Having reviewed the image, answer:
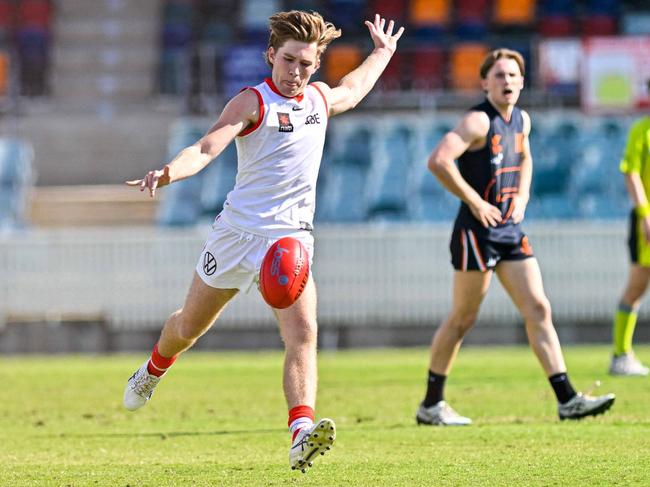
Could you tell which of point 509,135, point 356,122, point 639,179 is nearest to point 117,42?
point 356,122

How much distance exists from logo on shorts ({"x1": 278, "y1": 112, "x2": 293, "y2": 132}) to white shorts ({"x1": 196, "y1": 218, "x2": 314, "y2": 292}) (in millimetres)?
502

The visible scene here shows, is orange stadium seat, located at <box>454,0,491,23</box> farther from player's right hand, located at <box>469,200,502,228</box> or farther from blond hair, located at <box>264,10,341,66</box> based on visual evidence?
blond hair, located at <box>264,10,341,66</box>

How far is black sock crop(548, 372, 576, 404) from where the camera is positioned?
344 inches

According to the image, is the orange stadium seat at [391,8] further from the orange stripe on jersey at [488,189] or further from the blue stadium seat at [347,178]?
the orange stripe on jersey at [488,189]

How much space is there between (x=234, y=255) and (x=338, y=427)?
2312 mm

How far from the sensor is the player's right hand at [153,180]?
5.97 meters

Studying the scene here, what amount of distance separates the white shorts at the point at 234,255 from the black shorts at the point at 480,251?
1.95 m

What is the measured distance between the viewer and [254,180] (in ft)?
22.8

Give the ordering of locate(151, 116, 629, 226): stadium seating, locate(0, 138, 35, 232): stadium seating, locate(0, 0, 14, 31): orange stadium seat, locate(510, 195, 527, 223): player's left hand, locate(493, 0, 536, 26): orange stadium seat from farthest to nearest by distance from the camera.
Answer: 1. locate(0, 0, 14, 31): orange stadium seat
2. locate(493, 0, 536, 26): orange stadium seat
3. locate(0, 138, 35, 232): stadium seating
4. locate(151, 116, 629, 226): stadium seating
5. locate(510, 195, 527, 223): player's left hand

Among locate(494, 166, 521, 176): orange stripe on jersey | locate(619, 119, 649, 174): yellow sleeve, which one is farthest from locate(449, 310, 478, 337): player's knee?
locate(619, 119, 649, 174): yellow sleeve

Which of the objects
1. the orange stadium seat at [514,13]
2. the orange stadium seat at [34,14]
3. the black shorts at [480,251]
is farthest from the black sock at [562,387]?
the orange stadium seat at [34,14]

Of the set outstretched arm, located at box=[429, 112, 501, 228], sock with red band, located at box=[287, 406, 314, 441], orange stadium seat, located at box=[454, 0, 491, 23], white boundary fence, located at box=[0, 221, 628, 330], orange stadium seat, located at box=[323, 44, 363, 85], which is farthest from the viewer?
orange stadium seat, located at box=[454, 0, 491, 23]

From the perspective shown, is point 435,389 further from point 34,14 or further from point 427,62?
point 34,14

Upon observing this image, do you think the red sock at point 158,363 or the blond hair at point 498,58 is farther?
the blond hair at point 498,58
